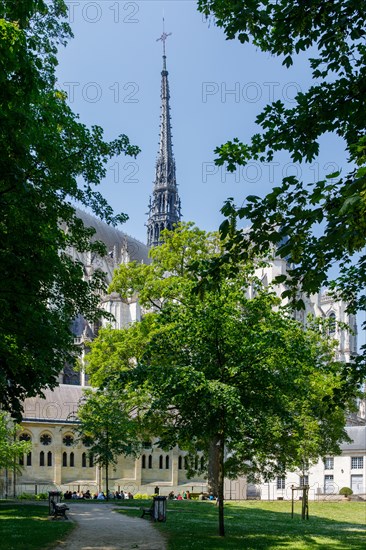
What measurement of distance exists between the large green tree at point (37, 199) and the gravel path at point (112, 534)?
3.86 metres

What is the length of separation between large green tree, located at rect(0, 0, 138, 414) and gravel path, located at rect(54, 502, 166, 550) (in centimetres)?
386

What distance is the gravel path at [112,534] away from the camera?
551 inches

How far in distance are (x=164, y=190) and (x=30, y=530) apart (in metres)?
93.5

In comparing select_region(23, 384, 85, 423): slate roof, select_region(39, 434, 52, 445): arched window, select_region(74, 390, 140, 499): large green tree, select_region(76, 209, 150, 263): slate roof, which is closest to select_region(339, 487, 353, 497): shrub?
select_region(23, 384, 85, 423): slate roof

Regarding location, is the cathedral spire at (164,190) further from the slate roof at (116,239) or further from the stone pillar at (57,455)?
the stone pillar at (57,455)

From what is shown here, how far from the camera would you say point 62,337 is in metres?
15.4

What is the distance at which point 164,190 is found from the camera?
10756cm

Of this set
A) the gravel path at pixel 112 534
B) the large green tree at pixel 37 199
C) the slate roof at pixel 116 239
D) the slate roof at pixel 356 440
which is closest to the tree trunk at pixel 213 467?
the gravel path at pixel 112 534

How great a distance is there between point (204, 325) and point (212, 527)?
6170mm

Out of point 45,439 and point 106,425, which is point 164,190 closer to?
point 45,439

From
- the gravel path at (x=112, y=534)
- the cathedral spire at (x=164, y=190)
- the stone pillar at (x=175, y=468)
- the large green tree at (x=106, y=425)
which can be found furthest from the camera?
the cathedral spire at (x=164, y=190)

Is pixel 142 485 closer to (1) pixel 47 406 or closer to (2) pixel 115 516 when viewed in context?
(1) pixel 47 406

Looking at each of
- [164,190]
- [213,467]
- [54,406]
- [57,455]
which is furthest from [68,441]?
[164,190]

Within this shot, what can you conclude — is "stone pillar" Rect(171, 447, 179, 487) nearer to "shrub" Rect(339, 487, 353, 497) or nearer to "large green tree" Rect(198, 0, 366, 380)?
"shrub" Rect(339, 487, 353, 497)
